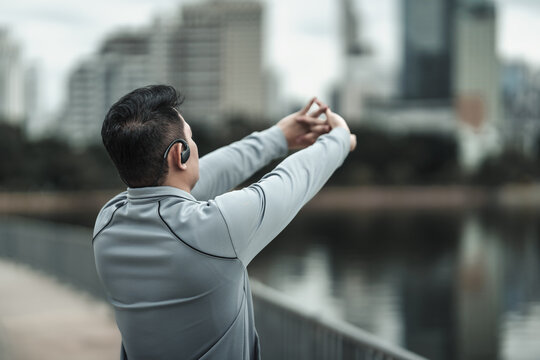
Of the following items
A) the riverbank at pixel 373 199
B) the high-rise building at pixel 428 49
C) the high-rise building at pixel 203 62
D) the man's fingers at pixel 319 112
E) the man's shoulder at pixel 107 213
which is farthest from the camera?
the high-rise building at pixel 428 49

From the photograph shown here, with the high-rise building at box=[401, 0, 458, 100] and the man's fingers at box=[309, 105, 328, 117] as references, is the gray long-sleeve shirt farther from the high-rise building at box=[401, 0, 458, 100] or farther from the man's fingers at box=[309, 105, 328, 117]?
the high-rise building at box=[401, 0, 458, 100]

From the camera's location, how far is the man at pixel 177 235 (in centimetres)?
138

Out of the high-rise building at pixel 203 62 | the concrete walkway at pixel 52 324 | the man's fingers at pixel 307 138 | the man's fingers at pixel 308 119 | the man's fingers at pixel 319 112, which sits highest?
the high-rise building at pixel 203 62

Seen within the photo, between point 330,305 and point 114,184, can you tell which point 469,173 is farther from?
point 330,305

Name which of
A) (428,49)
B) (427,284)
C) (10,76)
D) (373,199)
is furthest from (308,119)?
(10,76)

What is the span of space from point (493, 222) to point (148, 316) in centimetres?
4855

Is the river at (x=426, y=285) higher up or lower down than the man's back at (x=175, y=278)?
lower down

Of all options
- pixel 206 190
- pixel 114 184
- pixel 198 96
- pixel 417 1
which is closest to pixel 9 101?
pixel 198 96

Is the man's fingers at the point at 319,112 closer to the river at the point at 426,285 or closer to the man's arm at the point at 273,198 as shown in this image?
the man's arm at the point at 273,198

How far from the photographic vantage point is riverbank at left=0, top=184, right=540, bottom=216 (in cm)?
6097

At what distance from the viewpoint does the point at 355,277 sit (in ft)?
70.6

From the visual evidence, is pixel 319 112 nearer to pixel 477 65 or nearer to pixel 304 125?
pixel 304 125

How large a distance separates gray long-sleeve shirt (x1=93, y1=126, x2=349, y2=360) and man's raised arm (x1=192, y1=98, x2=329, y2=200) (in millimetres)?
320

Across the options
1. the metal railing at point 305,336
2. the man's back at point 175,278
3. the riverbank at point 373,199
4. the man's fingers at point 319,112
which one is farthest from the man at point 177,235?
the riverbank at point 373,199
